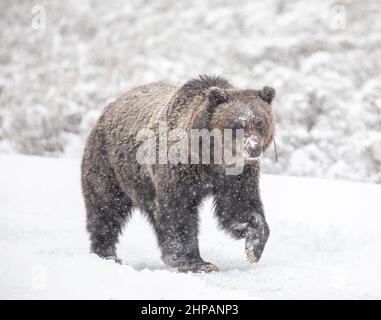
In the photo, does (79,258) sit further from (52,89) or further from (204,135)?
(52,89)

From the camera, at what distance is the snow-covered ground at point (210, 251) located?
4.66 metres

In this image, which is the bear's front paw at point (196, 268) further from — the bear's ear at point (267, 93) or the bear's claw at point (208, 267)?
the bear's ear at point (267, 93)

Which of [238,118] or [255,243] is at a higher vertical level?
[238,118]

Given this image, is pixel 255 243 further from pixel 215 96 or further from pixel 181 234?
pixel 215 96

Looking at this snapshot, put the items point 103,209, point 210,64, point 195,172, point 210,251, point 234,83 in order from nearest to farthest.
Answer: point 195,172 → point 103,209 → point 210,251 → point 234,83 → point 210,64

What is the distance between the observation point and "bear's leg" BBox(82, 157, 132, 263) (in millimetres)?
6590

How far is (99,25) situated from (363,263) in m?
A: 12.6

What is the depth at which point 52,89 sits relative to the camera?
1598 centimetres

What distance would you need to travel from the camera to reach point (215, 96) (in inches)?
216

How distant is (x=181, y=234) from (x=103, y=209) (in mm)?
1255

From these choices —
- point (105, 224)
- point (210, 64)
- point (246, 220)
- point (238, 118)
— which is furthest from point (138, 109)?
point (210, 64)

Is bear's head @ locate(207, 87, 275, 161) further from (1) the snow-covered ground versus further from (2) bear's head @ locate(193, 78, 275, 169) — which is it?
(1) the snow-covered ground
